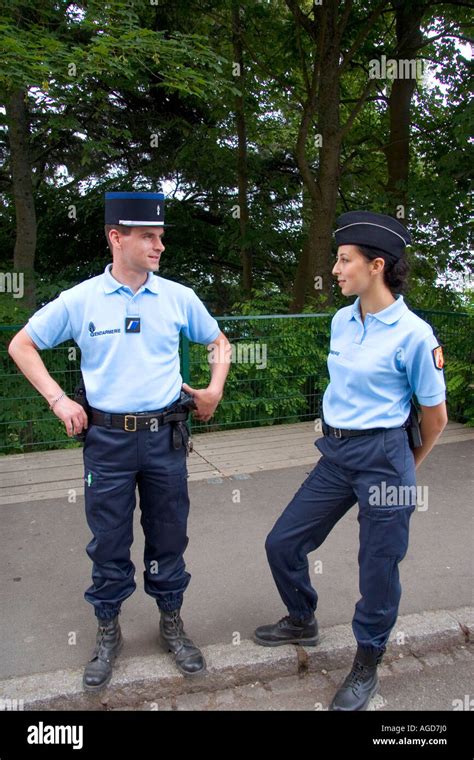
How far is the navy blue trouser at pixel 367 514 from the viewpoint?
108 inches

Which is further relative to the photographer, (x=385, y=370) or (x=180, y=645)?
(x=180, y=645)

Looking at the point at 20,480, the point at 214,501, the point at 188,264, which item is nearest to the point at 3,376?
the point at 20,480

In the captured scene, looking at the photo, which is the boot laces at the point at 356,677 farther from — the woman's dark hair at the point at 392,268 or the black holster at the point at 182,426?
the woman's dark hair at the point at 392,268

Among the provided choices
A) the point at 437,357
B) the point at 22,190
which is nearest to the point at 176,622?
the point at 437,357

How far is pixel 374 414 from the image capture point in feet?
9.04

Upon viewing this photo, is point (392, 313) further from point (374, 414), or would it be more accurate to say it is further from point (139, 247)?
point (139, 247)

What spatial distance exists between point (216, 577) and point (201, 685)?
927 mm

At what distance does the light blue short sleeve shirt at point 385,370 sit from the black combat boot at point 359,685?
1.04 metres

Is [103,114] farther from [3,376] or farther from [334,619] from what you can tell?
[334,619]

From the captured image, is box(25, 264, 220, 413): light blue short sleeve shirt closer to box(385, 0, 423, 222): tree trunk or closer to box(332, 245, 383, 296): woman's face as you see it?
box(332, 245, 383, 296): woman's face

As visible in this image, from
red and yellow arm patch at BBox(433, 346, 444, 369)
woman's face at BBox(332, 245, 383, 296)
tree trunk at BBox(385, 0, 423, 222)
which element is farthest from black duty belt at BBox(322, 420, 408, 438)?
tree trunk at BBox(385, 0, 423, 222)

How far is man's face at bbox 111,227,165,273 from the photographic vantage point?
2836mm

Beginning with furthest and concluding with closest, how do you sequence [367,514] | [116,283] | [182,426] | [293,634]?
1. [293,634]
2. [182,426]
3. [116,283]
4. [367,514]

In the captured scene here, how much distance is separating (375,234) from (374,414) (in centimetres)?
73
